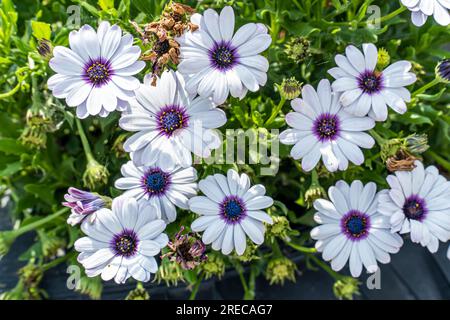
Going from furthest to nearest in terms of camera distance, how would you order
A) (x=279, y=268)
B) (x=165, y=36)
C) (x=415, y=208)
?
(x=279, y=268) < (x=415, y=208) < (x=165, y=36)

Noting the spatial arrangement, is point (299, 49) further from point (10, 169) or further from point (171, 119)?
point (10, 169)

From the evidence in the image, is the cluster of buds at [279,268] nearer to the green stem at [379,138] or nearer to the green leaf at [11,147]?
the green stem at [379,138]

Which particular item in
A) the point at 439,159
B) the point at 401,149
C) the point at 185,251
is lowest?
the point at 185,251

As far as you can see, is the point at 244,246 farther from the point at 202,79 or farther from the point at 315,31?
the point at 315,31

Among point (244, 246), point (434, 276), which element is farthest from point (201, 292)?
point (434, 276)

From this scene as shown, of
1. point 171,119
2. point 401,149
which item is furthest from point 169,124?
point 401,149

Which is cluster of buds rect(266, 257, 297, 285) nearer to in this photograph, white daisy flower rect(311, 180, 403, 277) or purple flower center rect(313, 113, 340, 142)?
white daisy flower rect(311, 180, 403, 277)

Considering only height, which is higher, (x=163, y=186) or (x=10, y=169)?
(x=10, y=169)
